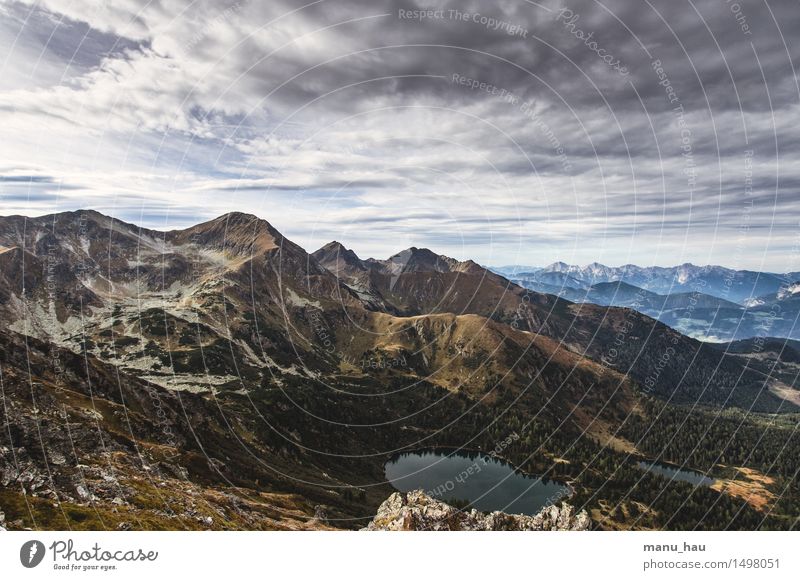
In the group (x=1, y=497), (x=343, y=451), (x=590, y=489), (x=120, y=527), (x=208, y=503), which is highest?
(x=1, y=497)

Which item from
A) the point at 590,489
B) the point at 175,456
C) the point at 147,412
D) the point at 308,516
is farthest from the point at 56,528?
the point at 590,489

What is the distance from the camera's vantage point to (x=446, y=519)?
6266 cm

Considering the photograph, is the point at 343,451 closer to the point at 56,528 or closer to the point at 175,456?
the point at 175,456

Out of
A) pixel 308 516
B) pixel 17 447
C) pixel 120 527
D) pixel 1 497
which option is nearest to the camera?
pixel 1 497

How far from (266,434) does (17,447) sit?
115 m

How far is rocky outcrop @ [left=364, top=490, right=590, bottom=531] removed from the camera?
58.0m

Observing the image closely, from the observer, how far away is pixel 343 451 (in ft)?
630

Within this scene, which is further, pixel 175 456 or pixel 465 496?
pixel 465 496
